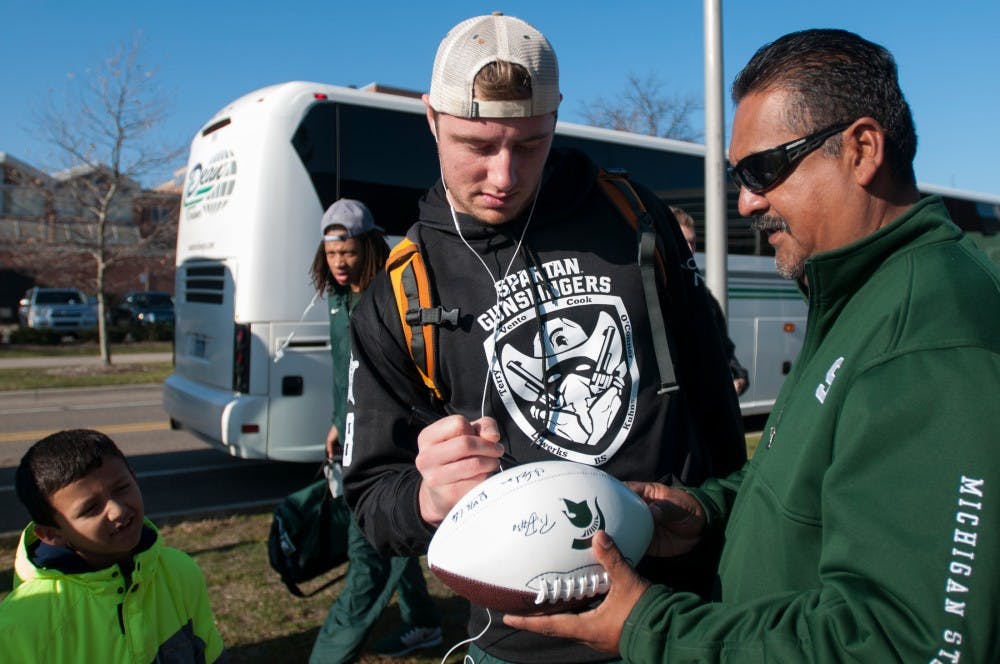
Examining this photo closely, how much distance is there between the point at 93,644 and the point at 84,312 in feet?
98.4

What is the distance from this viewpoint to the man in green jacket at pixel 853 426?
0.97m

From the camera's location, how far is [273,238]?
7.05m

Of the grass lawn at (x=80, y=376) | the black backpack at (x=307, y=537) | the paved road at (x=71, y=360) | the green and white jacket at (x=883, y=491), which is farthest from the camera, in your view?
the paved road at (x=71, y=360)

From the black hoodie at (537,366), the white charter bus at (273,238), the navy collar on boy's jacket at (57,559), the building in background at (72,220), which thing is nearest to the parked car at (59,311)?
the building in background at (72,220)

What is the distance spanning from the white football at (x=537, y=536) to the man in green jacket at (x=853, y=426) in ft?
0.19

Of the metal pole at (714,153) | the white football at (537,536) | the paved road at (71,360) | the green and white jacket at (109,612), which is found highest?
the metal pole at (714,153)

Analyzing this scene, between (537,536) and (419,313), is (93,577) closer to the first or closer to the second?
(419,313)

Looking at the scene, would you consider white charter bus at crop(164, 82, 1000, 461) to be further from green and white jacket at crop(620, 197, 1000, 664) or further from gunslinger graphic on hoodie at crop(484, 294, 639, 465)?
green and white jacket at crop(620, 197, 1000, 664)

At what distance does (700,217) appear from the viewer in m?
10.0

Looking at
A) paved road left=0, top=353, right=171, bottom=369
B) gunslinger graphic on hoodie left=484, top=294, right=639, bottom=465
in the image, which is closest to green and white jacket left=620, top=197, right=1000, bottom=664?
gunslinger graphic on hoodie left=484, top=294, right=639, bottom=465

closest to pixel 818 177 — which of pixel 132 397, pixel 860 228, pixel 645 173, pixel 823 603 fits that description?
pixel 860 228

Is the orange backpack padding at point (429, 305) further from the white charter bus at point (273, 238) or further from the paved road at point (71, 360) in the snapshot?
the paved road at point (71, 360)

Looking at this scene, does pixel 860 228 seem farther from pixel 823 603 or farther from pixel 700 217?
pixel 700 217

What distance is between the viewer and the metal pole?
6215 mm
